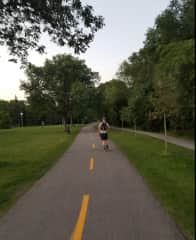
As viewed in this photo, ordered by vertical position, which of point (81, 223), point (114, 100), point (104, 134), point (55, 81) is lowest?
point (81, 223)

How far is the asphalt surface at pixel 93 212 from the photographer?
4539mm

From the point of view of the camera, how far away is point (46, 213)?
5.68 metres

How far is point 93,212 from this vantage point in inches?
221

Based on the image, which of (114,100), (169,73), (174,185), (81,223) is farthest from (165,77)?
(114,100)

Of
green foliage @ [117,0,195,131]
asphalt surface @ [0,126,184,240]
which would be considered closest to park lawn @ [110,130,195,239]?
asphalt surface @ [0,126,184,240]

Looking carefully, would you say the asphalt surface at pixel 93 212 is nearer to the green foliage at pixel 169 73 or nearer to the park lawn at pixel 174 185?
the park lawn at pixel 174 185

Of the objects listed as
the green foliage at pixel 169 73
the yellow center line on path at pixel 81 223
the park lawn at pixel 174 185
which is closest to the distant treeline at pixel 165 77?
the green foliage at pixel 169 73

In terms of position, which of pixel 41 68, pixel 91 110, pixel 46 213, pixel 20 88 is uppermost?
pixel 41 68

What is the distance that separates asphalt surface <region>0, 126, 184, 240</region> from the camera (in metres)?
4.54

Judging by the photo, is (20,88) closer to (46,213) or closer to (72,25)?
(72,25)

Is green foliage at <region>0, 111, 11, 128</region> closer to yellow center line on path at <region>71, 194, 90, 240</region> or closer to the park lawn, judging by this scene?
the park lawn

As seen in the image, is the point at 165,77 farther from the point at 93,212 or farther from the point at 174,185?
the point at 174,185

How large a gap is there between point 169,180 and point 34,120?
392 ft

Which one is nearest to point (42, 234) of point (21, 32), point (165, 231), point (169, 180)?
point (165, 231)
